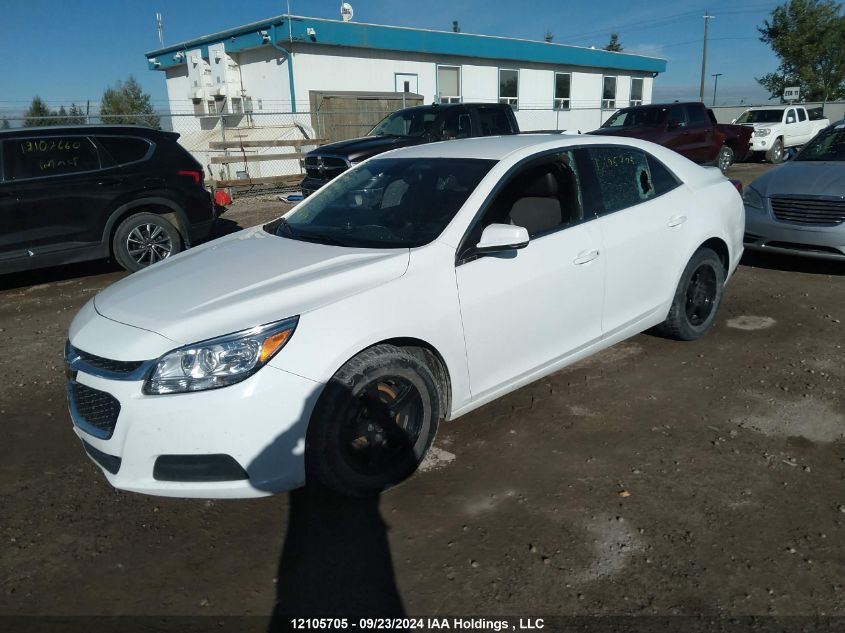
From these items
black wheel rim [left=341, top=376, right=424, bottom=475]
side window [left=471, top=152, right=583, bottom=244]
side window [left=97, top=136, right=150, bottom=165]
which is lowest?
black wheel rim [left=341, top=376, right=424, bottom=475]

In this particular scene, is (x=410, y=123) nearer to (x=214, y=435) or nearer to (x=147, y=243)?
(x=147, y=243)

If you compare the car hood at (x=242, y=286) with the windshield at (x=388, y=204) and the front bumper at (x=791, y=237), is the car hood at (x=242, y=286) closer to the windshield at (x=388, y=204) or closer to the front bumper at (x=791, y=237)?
the windshield at (x=388, y=204)

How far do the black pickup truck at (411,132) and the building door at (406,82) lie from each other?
8.50 metres

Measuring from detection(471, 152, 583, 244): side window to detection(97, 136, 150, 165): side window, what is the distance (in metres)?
5.58

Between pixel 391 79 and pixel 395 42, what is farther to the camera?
pixel 391 79

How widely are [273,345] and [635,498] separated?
1.87m

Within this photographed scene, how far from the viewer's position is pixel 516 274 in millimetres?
3420

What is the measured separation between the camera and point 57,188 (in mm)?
6969

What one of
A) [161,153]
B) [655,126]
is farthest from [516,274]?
[655,126]

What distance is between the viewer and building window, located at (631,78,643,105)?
29.3m

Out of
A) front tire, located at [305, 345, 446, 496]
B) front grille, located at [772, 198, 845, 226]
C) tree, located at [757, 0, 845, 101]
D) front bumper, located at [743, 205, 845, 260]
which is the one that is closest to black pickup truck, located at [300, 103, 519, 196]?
front bumper, located at [743, 205, 845, 260]

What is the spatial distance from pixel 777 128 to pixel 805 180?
15.7 m

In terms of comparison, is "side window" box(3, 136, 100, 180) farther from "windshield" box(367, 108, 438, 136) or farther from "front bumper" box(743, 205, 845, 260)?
"front bumper" box(743, 205, 845, 260)

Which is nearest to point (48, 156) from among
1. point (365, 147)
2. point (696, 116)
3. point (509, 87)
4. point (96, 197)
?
point (96, 197)
